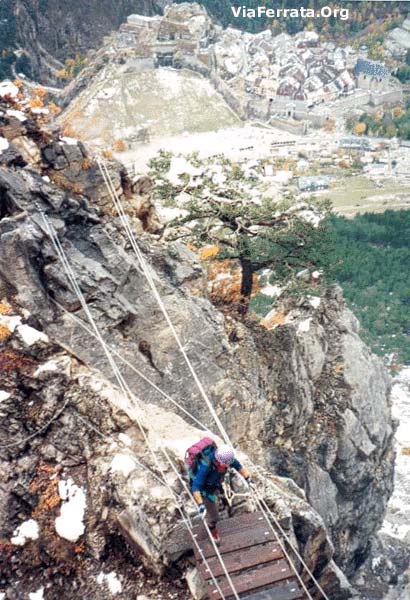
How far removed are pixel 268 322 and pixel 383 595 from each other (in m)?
9.19

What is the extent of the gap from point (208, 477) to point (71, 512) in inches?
72.0

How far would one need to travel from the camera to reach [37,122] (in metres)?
12.0

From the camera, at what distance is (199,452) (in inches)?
293

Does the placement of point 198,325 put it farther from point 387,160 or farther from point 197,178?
point 387,160

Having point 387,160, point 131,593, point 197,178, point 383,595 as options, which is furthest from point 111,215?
point 387,160

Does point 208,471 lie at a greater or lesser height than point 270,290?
greater

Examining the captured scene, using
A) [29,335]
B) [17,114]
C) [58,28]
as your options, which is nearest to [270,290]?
[17,114]

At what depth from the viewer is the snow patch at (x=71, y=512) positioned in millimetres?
7801

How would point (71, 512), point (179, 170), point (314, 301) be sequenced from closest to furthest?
point (71, 512) < point (179, 170) < point (314, 301)

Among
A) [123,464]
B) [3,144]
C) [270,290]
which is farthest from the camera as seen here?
[270,290]

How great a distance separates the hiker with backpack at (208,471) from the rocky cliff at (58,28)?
105691 millimetres

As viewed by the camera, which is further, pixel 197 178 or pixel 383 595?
pixel 383 595

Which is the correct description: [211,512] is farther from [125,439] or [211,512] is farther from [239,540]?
[125,439]

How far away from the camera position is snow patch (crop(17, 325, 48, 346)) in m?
9.19
